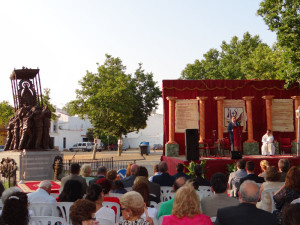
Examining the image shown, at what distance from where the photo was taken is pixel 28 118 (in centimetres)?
1540

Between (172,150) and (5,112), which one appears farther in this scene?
(5,112)

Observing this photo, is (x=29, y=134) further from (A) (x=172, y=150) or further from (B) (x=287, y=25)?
(B) (x=287, y=25)

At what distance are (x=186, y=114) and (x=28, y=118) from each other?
909cm

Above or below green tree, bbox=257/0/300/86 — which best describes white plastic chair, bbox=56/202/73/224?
below

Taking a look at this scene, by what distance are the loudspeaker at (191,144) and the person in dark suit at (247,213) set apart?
9.87 m

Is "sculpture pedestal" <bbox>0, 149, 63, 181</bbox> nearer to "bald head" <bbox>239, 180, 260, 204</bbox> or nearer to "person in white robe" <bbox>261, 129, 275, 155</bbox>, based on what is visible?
"person in white robe" <bbox>261, 129, 275, 155</bbox>

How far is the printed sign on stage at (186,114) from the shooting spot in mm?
19938

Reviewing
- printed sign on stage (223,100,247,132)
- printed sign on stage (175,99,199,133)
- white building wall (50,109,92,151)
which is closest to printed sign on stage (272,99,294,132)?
printed sign on stage (223,100,247,132)

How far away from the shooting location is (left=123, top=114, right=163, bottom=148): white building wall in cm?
7212

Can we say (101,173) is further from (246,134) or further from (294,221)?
(246,134)

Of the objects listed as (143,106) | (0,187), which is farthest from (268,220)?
(143,106)

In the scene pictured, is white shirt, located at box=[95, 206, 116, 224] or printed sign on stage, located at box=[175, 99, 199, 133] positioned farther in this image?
printed sign on stage, located at box=[175, 99, 199, 133]

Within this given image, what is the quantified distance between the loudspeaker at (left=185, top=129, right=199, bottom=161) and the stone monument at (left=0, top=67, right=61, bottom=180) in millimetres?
6503

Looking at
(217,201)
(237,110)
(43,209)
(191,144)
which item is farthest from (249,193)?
(237,110)
